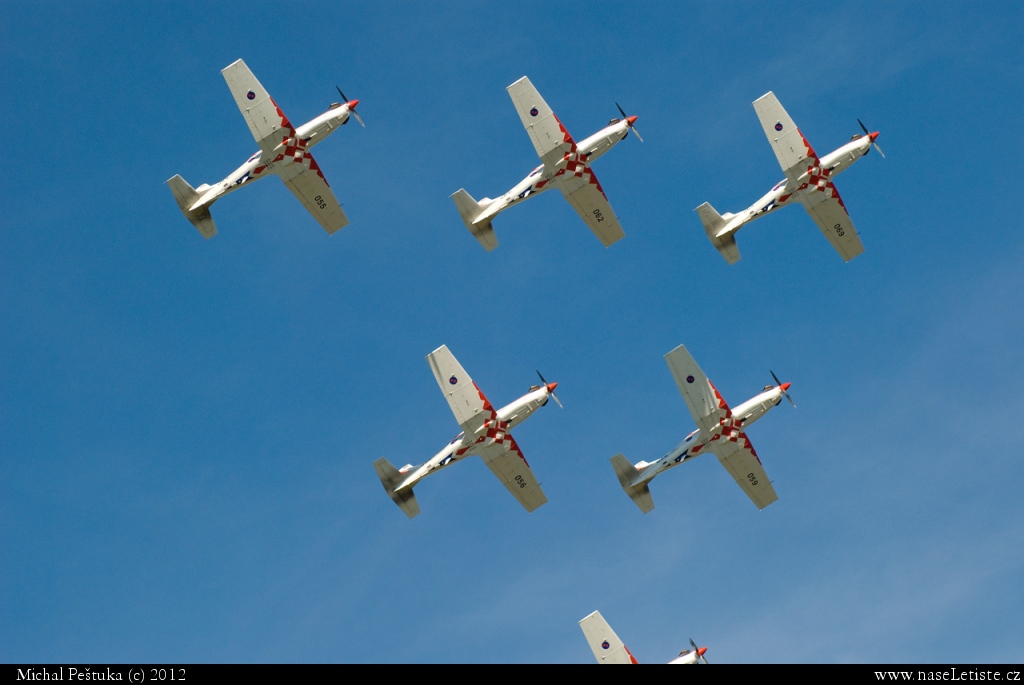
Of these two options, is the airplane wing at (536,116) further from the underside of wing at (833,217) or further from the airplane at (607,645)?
the airplane at (607,645)

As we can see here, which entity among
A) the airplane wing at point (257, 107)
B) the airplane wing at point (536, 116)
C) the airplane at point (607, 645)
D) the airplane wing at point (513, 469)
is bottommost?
the airplane at point (607, 645)

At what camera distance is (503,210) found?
2776 inches

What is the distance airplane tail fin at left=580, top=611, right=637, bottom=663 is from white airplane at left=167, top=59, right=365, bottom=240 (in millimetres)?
27941

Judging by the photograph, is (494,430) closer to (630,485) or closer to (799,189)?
(630,485)

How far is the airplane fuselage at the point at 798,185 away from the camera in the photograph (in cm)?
6969

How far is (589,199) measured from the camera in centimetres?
7088

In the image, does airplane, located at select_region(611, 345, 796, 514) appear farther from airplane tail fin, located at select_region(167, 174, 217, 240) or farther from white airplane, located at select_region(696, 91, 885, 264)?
airplane tail fin, located at select_region(167, 174, 217, 240)

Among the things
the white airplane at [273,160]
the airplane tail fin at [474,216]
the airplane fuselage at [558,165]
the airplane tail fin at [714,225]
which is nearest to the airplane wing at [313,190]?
the white airplane at [273,160]

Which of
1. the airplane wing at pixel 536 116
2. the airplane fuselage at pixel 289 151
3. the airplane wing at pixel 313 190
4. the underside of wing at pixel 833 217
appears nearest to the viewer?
the airplane fuselage at pixel 289 151

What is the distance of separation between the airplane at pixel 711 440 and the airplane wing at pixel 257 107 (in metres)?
25.3

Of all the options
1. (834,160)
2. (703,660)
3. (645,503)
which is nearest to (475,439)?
(645,503)

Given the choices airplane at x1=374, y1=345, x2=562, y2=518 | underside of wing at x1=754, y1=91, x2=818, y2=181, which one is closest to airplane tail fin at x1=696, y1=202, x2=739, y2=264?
underside of wing at x1=754, y1=91, x2=818, y2=181

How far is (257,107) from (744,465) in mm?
34723

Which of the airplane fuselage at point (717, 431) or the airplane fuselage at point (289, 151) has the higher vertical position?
the airplane fuselage at point (289, 151)
